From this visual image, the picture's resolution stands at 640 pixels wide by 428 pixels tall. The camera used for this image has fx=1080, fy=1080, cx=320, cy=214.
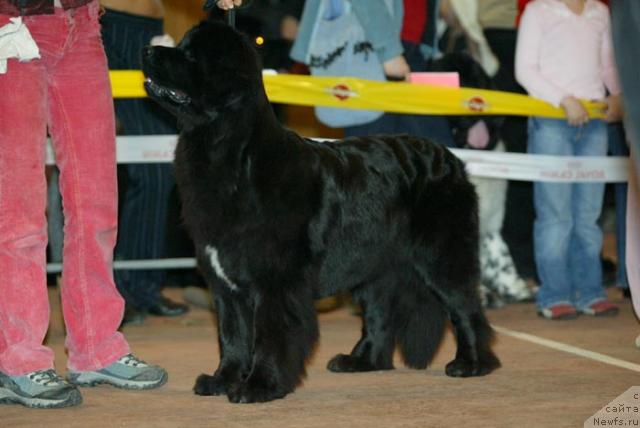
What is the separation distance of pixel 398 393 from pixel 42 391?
149 centimetres

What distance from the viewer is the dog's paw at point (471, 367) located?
501 cm

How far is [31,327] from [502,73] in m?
4.92

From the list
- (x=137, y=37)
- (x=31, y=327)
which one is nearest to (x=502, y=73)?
(x=137, y=37)

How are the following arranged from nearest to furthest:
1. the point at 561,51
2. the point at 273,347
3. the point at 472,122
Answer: the point at 273,347, the point at 561,51, the point at 472,122

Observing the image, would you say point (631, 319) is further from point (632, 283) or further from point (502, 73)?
point (502, 73)

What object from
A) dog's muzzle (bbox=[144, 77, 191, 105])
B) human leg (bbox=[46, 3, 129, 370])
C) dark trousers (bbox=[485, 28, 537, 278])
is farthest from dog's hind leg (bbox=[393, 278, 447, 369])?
dark trousers (bbox=[485, 28, 537, 278])

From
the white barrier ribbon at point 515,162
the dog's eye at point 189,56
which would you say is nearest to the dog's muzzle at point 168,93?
the dog's eye at point 189,56

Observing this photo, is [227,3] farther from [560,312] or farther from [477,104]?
[560,312]

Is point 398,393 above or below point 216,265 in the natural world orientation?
below

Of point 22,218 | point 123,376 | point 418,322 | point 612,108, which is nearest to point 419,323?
point 418,322

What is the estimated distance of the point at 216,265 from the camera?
451 cm

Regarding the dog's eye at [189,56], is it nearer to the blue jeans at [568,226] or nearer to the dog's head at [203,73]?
the dog's head at [203,73]

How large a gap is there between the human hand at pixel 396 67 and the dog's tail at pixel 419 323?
1.98 meters

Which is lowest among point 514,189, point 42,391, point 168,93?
point 514,189
